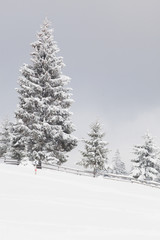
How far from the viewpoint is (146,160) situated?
1180 inches

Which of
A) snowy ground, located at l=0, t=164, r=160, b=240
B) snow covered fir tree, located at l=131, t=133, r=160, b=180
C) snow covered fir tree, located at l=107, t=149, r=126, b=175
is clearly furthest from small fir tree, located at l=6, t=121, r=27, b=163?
snow covered fir tree, located at l=107, t=149, r=126, b=175

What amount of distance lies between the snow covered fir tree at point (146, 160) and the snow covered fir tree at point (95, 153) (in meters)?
4.36

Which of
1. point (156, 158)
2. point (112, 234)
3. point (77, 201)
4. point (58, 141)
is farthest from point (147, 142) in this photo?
point (112, 234)

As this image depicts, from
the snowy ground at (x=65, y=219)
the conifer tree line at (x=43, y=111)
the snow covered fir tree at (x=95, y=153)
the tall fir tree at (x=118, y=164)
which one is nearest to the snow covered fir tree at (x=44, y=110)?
the conifer tree line at (x=43, y=111)

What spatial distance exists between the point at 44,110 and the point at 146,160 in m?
16.1

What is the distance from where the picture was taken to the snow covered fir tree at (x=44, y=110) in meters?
19.7

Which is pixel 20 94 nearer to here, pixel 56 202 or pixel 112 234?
pixel 56 202

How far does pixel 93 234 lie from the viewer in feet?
18.6

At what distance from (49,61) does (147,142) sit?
56.0 feet

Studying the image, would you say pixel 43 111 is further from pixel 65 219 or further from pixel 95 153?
pixel 65 219

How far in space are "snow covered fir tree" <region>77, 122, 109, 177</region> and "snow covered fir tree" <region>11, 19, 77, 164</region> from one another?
8256mm

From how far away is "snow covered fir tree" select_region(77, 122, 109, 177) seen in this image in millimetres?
28844

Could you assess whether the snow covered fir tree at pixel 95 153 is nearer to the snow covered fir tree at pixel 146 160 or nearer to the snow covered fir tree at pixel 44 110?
the snow covered fir tree at pixel 146 160

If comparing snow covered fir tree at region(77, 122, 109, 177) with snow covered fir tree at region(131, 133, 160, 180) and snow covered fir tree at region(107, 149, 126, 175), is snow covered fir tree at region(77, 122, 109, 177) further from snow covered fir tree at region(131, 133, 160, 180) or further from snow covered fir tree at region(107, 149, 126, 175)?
snow covered fir tree at region(107, 149, 126, 175)
